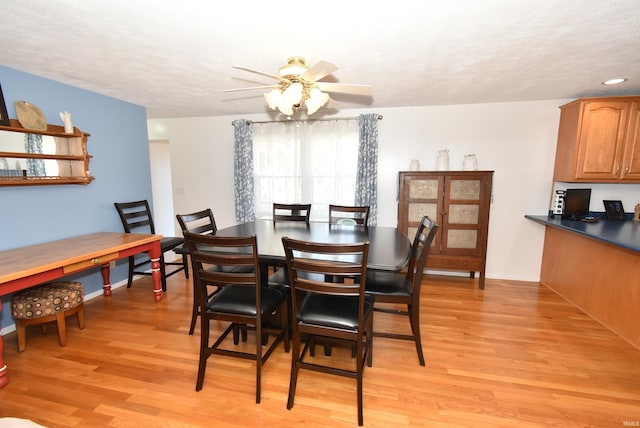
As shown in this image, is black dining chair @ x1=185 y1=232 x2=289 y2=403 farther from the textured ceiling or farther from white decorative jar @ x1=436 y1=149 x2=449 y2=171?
white decorative jar @ x1=436 y1=149 x2=449 y2=171

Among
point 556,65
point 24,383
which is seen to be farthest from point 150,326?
point 556,65

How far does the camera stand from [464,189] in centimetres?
350

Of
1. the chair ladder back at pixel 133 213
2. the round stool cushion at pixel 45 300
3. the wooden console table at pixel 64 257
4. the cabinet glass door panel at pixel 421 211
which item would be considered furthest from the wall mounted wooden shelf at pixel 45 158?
the cabinet glass door panel at pixel 421 211

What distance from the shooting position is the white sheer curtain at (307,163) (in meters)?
4.08

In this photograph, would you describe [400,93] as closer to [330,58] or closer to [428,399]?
[330,58]

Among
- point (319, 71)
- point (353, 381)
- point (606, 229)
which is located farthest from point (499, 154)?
point (353, 381)

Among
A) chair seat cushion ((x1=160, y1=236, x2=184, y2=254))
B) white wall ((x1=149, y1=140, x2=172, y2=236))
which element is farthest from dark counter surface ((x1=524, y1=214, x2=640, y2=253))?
white wall ((x1=149, y1=140, x2=172, y2=236))

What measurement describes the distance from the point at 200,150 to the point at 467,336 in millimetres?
4346

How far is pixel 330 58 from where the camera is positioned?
2.28 m

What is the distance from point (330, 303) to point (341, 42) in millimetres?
1771

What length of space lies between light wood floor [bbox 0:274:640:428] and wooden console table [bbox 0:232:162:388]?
453mm

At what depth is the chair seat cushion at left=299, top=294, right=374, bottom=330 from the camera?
66.9 inches

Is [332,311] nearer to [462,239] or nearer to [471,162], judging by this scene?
[462,239]

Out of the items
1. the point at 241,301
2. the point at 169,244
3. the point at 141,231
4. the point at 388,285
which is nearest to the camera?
the point at 241,301
